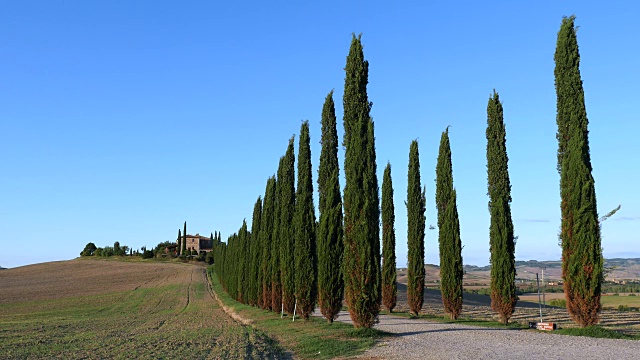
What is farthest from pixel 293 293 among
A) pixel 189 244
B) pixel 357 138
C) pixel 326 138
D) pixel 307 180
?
pixel 189 244

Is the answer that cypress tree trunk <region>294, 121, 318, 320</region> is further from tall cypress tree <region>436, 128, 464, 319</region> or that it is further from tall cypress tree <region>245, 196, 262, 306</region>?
tall cypress tree <region>245, 196, 262, 306</region>

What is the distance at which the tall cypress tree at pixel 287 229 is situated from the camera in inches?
1041

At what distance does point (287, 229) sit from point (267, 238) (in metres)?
4.75

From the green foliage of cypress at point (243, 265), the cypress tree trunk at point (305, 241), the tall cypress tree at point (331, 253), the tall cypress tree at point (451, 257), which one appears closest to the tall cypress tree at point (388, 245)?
the tall cypress tree at point (451, 257)

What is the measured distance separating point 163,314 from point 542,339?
2400 centimetres

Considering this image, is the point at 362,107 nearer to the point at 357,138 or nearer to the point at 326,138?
the point at 357,138

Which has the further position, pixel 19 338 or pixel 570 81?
pixel 19 338

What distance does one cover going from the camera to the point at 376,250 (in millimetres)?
18391

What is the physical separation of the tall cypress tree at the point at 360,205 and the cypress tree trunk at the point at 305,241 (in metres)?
5.75

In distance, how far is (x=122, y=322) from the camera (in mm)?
28719

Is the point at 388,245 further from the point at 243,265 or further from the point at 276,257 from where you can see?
the point at 243,265

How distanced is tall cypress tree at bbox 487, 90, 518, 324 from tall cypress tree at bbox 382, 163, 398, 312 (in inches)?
327

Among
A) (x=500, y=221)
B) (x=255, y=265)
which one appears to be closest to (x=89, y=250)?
(x=255, y=265)

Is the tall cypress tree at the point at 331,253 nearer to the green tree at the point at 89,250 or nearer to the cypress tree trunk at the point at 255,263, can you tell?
the cypress tree trunk at the point at 255,263
